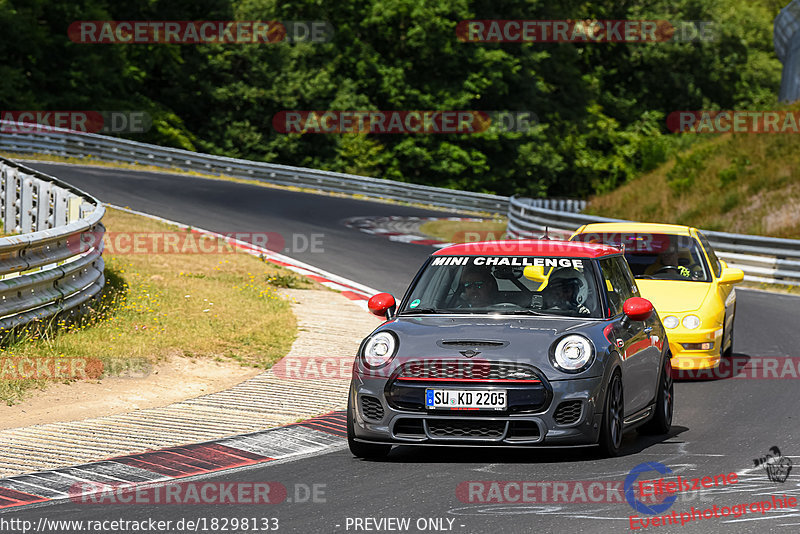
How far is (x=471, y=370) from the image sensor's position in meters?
7.84

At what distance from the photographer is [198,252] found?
826 inches

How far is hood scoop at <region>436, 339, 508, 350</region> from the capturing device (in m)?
7.92

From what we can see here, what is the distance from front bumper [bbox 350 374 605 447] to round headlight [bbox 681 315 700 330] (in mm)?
4542

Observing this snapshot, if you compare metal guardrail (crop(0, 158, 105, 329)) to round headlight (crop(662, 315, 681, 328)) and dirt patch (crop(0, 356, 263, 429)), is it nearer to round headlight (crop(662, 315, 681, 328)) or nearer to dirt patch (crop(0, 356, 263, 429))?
dirt patch (crop(0, 356, 263, 429))

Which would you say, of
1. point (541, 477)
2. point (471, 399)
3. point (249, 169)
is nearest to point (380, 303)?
point (471, 399)

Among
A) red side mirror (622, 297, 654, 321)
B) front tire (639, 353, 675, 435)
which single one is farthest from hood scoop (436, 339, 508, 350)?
front tire (639, 353, 675, 435)

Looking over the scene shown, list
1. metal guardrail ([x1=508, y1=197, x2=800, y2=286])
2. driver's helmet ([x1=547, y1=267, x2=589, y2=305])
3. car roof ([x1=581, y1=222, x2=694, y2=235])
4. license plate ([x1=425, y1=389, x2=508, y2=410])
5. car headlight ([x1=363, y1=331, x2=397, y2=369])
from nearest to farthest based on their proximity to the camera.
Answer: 1. license plate ([x1=425, y1=389, x2=508, y2=410])
2. car headlight ([x1=363, y1=331, x2=397, y2=369])
3. driver's helmet ([x1=547, y1=267, x2=589, y2=305])
4. car roof ([x1=581, y1=222, x2=694, y2=235])
5. metal guardrail ([x1=508, y1=197, x2=800, y2=286])

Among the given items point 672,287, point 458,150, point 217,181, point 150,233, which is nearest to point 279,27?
point 458,150

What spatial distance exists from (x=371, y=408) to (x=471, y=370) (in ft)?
2.48

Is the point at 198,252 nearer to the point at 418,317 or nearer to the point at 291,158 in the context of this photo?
the point at 418,317

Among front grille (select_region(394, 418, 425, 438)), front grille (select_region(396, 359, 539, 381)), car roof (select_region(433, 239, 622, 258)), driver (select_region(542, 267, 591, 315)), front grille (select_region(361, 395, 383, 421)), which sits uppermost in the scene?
car roof (select_region(433, 239, 622, 258))

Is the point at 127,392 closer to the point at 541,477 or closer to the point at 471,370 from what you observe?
the point at 471,370

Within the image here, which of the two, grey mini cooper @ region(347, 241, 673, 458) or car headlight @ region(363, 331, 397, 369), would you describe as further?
car headlight @ region(363, 331, 397, 369)

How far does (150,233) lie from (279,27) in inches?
1406
